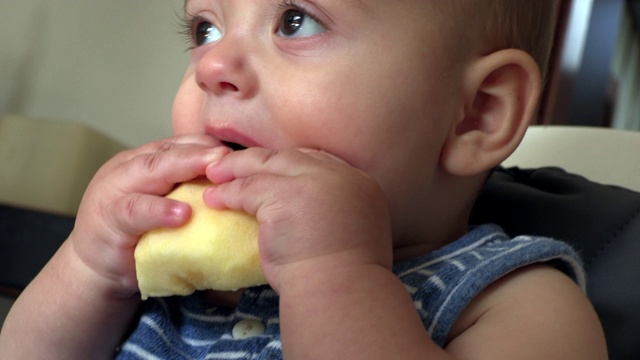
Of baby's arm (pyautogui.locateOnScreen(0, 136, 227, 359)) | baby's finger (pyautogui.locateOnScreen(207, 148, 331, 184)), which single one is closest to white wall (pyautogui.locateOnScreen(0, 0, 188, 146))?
baby's arm (pyautogui.locateOnScreen(0, 136, 227, 359))

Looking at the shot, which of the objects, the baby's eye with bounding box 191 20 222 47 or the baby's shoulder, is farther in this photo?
the baby's eye with bounding box 191 20 222 47

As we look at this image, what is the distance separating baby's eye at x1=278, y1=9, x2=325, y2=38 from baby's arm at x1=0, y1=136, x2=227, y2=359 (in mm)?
125

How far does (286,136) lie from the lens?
0.63m

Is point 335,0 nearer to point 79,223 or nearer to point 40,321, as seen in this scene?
point 79,223

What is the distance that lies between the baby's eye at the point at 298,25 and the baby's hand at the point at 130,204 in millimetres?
122

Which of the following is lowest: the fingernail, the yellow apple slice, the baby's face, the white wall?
the white wall

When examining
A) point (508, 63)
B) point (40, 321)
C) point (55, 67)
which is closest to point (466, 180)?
point (508, 63)

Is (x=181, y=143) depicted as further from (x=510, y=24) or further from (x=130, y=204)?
(x=510, y=24)

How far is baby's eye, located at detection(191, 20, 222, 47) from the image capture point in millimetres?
739

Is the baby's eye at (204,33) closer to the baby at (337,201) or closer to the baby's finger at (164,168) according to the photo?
the baby at (337,201)

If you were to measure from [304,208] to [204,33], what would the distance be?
0.31m

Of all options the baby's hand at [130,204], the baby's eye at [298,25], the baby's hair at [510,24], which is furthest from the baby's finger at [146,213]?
the baby's hair at [510,24]

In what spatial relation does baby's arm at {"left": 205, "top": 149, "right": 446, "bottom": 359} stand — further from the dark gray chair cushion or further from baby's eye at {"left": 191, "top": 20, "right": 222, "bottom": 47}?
the dark gray chair cushion

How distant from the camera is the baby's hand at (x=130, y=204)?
0.59 meters
